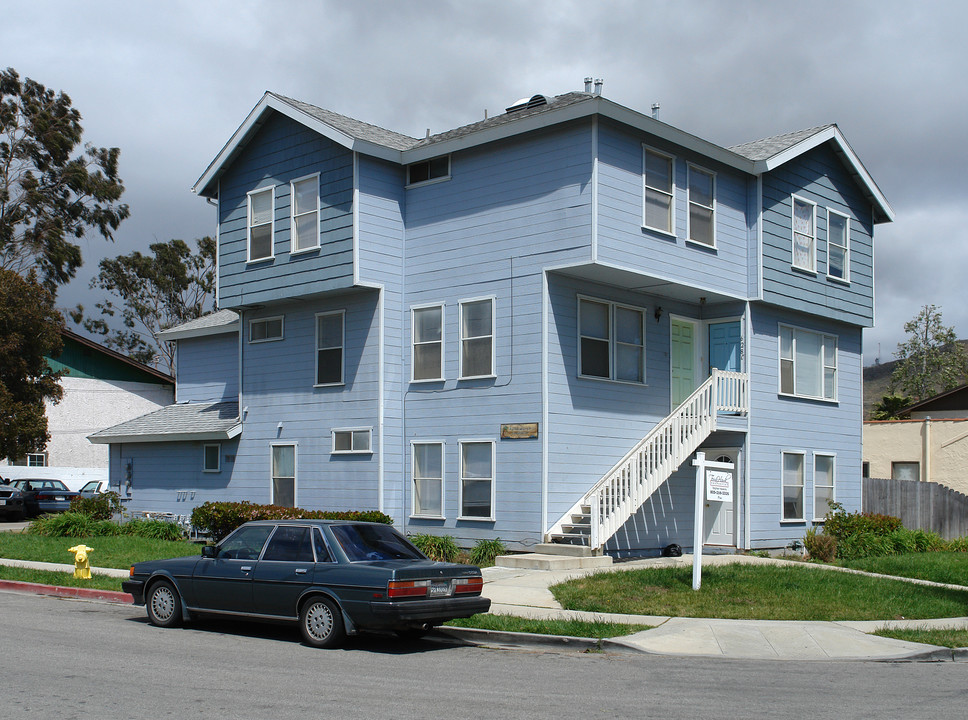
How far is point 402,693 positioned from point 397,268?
14491 mm

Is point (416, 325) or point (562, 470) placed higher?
point (416, 325)

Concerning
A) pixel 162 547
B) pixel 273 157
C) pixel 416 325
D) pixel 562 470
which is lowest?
pixel 162 547

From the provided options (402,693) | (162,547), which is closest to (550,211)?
(162,547)

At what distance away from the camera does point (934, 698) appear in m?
9.24

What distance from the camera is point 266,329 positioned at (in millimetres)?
25062

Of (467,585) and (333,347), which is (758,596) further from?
(333,347)

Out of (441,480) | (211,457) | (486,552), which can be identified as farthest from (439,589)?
(211,457)

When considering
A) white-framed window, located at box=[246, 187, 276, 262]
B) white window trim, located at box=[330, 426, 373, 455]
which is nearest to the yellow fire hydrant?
white window trim, located at box=[330, 426, 373, 455]

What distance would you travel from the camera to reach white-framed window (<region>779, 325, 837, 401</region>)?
2436cm

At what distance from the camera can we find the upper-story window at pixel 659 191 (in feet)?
68.3

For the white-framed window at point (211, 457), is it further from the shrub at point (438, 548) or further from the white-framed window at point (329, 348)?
Answer: the shrub at point (438, 548)

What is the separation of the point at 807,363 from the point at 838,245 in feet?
10.5

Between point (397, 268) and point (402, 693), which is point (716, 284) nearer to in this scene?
point (397, 268)

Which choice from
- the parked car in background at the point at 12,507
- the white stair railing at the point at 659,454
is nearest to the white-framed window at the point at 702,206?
the white stair railing at the point at 659,454
